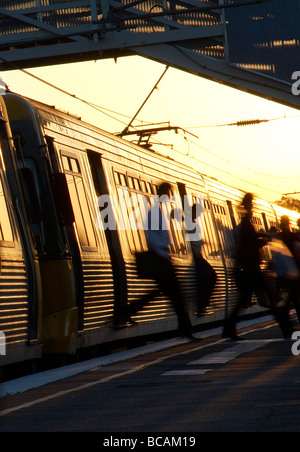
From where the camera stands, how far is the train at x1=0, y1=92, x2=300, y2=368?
11.8 meters

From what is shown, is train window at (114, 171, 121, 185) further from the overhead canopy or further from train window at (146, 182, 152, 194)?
the overhead canopy

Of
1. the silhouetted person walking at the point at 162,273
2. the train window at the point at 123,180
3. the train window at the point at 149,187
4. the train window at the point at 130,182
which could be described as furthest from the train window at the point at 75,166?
the train window at the point at 149,187

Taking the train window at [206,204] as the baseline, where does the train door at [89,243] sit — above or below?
below

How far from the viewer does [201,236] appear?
22.4 metres

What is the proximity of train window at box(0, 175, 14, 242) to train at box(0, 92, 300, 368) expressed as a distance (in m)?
0.01

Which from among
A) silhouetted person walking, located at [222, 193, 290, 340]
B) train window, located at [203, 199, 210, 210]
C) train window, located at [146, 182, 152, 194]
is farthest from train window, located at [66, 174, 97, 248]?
train window, located at [203, 199, 210, 210]

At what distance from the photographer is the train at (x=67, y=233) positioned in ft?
38.8

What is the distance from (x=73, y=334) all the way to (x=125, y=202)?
4097 mm

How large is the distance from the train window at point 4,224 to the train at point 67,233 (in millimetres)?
12

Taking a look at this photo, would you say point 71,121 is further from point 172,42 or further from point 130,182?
point 172,42

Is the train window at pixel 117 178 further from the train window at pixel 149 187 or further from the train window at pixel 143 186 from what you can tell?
the train window at pixel 149 187

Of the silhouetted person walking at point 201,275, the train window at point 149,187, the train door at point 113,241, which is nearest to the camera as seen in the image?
the train door at point 113,241

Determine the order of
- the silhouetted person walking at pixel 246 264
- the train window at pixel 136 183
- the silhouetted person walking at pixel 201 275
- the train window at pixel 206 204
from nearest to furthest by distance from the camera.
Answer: the silhouetted person walking at pixel 246 264 → the train window at pixel 136 183 → the silhouetted person walking at pixel 201 275 → the train window at pixel 206 204

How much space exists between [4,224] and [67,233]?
1.99m
